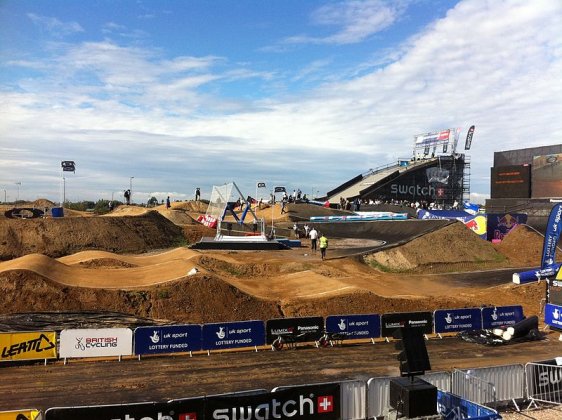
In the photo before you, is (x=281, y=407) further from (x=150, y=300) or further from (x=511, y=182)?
(x=511, y=182)

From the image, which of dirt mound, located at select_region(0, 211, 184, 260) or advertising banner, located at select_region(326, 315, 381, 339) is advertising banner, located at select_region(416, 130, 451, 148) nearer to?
dirt mound, located at select_region(0, 211, 184, 260)

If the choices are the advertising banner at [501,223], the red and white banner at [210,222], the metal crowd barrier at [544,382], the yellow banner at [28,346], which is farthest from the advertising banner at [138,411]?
the red and white banner at [210,222]

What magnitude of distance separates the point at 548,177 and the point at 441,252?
3694 cm

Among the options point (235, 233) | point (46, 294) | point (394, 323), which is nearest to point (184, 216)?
point (235, 233)

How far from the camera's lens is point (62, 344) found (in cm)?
1773

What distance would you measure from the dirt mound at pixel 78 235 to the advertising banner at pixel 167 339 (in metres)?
29.6

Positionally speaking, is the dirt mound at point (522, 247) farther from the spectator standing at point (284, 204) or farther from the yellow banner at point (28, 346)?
the yellow banner at point (28, 346)

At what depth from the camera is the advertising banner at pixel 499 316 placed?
22781mm

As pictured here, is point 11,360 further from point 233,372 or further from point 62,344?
point 233,372

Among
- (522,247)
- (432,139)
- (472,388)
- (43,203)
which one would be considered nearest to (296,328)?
(472,388)

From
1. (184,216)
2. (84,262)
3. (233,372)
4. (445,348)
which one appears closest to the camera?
(233,372)

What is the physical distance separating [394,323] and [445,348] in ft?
8.25

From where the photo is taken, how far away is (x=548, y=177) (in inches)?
2670

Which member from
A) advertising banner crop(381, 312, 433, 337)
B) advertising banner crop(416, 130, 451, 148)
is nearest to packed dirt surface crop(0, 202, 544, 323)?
advertising banner crop(381, 312, 433, 337)
